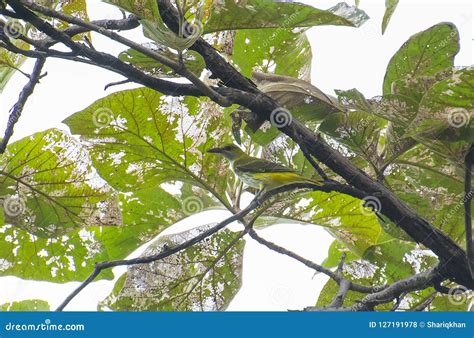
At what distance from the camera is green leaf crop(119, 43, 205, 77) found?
2.70 feet

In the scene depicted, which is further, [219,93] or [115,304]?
[115,304]

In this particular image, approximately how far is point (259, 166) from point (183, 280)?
9.2 inches

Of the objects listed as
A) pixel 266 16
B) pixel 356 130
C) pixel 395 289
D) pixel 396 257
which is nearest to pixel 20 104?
pixel 266 16

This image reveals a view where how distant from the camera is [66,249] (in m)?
1.15

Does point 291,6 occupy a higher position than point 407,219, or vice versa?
point 291,6

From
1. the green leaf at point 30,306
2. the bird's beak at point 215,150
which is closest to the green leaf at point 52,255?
the green leaf at point 30,306

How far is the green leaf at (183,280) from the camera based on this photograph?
3.58 feet

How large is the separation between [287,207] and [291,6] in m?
0.40

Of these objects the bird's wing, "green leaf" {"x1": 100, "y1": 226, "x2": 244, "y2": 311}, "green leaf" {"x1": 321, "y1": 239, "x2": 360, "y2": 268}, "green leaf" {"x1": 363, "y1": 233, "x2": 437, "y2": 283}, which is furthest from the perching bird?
"green leaf" {"x1": 321, "y1": 239, "x2": 360, "y2": 268}

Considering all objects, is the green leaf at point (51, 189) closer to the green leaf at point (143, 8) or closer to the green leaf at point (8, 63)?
the green leaf at point (8, 63)

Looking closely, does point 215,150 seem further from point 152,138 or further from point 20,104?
point 20,104

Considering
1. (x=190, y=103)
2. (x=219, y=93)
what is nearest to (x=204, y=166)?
(x=190, y=103)

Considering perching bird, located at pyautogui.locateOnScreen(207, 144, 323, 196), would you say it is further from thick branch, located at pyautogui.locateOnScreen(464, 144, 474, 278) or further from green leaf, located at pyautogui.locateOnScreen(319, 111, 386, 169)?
thick branch, located at pyautogui.locateOnScreen(464, 144, 474, 278)

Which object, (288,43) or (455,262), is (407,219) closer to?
(455,262)
